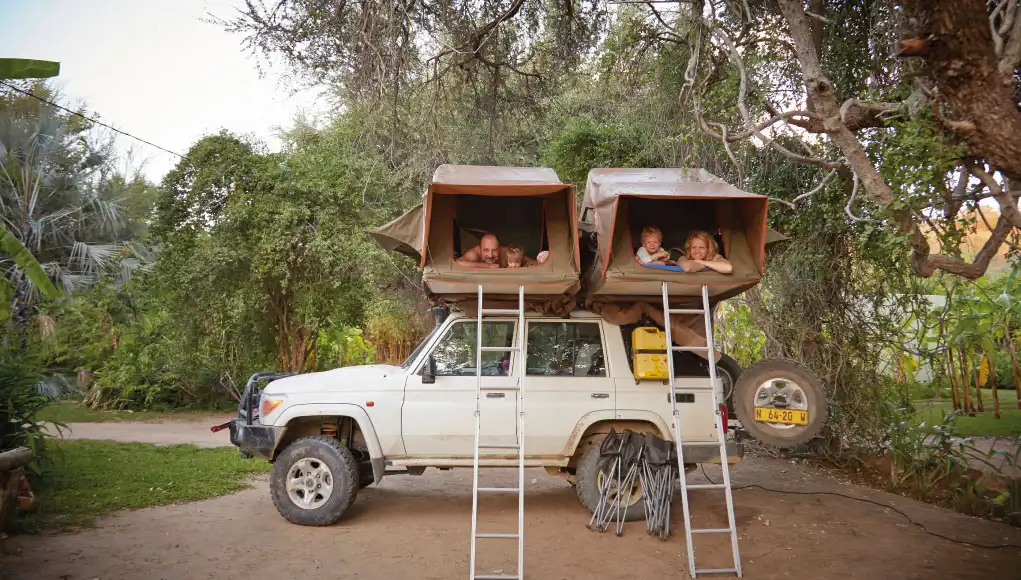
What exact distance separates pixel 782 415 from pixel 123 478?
7.33 metres

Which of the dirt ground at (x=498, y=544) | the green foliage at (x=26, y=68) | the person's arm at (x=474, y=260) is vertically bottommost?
the dirt ground at (x=498, y=544)

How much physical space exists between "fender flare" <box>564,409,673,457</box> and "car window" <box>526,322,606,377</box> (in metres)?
0.37

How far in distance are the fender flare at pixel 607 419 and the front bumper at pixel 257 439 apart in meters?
2.70

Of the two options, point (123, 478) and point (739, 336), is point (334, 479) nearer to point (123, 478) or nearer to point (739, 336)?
point (123, 478)

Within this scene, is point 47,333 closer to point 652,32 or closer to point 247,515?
point 247,515

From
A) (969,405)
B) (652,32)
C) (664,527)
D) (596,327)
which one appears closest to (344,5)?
(652,32)

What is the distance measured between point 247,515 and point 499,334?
3031mm

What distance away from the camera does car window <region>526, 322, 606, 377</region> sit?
6.90 m

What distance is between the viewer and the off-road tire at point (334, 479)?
6664mm

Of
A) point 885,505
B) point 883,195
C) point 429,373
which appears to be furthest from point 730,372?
point 429,373

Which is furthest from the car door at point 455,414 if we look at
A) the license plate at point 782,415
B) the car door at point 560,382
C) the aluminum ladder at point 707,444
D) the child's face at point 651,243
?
the license plate at point 782,415

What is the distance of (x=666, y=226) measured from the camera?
748 cm

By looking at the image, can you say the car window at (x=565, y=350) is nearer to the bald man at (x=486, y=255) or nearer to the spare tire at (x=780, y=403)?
the bald man at (x=486, y=255)

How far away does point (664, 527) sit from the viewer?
6363 millimetres
